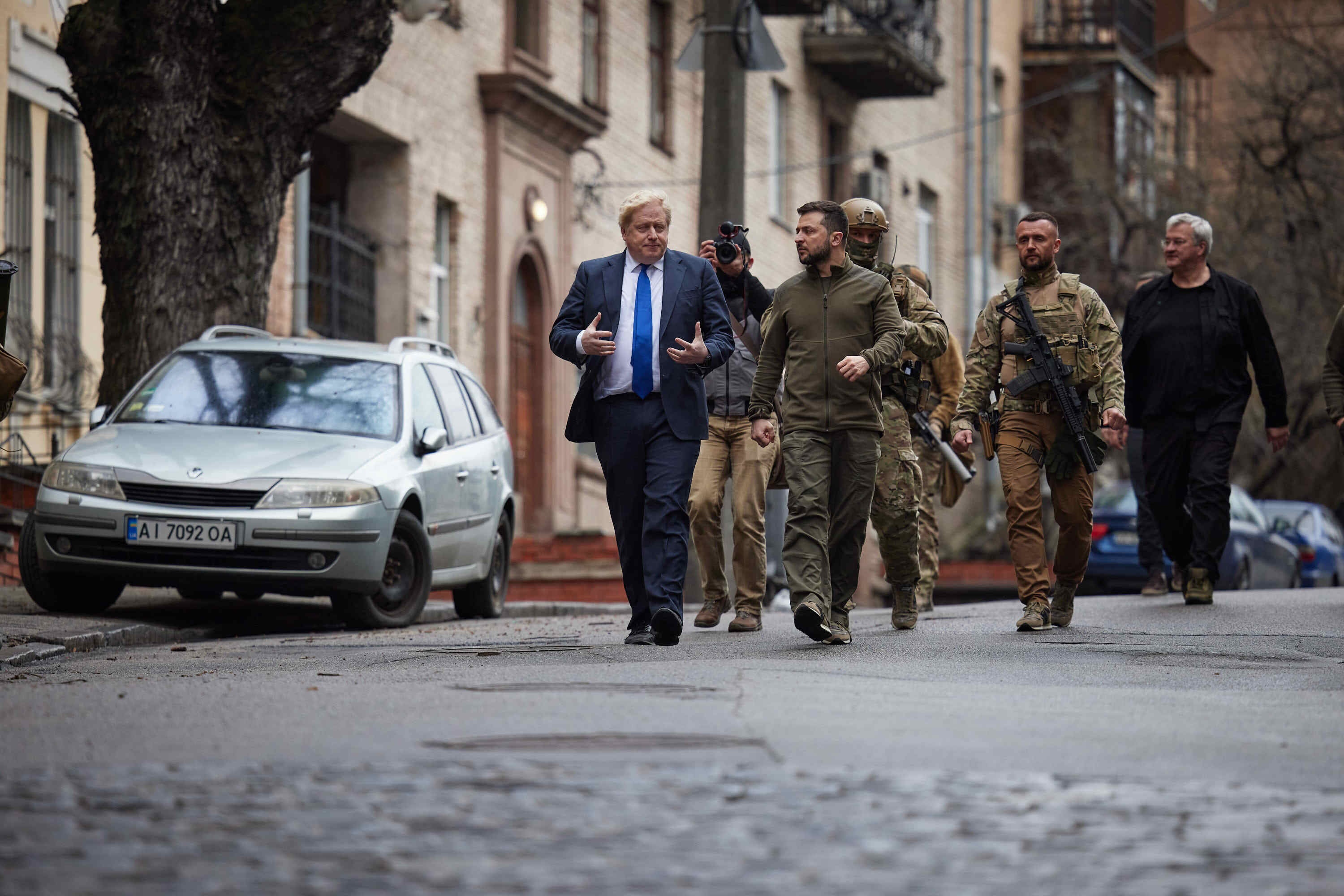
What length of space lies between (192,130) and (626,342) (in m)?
5.30

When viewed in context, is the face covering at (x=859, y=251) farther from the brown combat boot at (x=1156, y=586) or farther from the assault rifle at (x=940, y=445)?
the brown combat boot at (x=1156, y=586)

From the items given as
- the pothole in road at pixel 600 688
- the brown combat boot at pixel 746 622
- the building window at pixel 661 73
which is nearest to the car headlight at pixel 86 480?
the brown combat boot at pixel 746 622

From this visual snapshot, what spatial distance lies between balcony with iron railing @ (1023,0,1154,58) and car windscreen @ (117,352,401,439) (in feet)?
105

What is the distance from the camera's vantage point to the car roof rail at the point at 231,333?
13.8 metres

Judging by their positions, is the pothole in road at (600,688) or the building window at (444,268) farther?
the building window at (444,268)

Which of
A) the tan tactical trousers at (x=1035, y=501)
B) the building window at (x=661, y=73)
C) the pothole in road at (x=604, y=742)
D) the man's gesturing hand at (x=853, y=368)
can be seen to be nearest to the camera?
→ the pothole in road at (x=604, y=742)

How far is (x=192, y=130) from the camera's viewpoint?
14555 millimetres

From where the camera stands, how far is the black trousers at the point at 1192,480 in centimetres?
1323

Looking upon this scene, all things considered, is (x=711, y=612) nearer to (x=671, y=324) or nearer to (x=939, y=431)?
(x=671, y=324)

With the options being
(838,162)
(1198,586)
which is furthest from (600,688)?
(838,162)

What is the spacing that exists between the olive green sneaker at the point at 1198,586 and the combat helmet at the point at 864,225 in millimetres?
3585

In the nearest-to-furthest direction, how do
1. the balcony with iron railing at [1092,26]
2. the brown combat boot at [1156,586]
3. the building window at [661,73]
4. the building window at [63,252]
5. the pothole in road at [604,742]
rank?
1. the pothole in road at [604,742]
2. the brown combat boot at [1156,586]
3. the building window at [63,252]
4. the building window at [661,73]
5. the balcony with iron railing at [1092,26]

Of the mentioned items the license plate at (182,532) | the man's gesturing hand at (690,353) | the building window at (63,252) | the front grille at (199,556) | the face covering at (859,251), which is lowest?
the front grille at (199,556)

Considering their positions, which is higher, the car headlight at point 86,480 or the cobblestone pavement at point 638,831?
the car headlight at point 86,480
